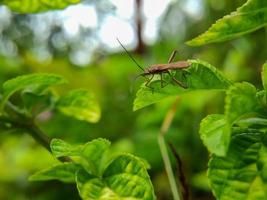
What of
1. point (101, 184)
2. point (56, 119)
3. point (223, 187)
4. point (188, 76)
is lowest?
point (56, 119)

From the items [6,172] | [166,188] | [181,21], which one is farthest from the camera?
[181,21]

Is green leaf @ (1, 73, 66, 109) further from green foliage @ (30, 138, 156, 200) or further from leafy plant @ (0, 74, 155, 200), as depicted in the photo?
green foliage @ (30, 138, 156, 200)

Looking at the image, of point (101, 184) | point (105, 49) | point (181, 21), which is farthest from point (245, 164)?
point (105, 49)

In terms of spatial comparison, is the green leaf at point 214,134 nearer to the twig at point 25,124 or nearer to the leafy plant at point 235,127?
the leafy plant at point 235,127

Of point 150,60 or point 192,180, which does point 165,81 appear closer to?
point 192,180

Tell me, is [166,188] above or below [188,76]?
below

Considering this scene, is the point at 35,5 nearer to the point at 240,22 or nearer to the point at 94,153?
the point at 94,153

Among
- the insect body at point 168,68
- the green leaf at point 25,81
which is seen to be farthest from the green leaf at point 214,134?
the green leaf at point 25,81
